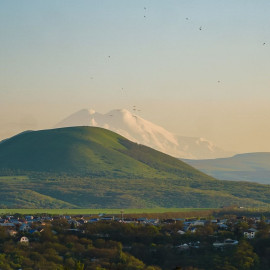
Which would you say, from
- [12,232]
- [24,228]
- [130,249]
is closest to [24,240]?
[12,232]

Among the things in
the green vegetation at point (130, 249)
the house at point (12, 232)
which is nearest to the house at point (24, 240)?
the green vegetation at point (130, 249)

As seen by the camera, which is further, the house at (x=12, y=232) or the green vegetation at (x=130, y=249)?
the house at (x=12, y=232)

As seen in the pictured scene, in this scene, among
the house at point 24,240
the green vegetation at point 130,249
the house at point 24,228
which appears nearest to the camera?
the green vegetation at point 130,249

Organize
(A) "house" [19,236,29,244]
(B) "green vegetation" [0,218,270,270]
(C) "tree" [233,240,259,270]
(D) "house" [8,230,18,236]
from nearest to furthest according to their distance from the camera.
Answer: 1. (C) "tree" [233,240,259,270]
2. (B) "green vegetation" [0,218,270,270]
3. (A) "house" [19,236,29,244]
4. (D) "house" [8,230,18,236]

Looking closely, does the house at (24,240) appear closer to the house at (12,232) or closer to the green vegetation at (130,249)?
the green vegetation at (130,249)

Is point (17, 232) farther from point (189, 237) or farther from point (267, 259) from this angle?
point (267, 259)

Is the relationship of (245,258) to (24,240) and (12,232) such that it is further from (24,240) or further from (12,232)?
(12,232)

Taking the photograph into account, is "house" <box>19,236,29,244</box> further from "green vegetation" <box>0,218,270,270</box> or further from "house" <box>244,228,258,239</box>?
"house" <box>244,228,258,239</box>

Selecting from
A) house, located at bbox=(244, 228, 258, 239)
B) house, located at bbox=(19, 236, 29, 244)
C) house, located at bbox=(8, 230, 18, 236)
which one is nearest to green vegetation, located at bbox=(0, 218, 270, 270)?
house, located at bbox=(19, 236, 29, 244)

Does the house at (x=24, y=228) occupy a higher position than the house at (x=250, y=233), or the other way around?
the house at (x=24, y=228)

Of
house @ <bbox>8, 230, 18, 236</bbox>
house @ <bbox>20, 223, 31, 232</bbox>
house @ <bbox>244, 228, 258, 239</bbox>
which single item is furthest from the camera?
house @ <bbox>20, 223, 31, 232</bbox>

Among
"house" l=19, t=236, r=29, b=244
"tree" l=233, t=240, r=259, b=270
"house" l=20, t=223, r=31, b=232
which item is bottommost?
"tree" l=233, t=240, r=259, b=270

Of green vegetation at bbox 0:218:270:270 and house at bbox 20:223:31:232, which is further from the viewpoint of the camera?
house at bbox 20:223:31:232
